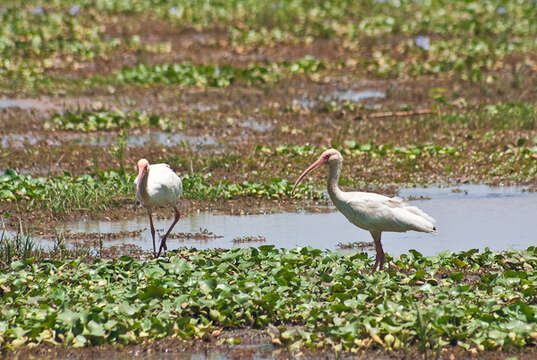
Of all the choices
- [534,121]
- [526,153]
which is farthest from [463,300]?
[534,121]

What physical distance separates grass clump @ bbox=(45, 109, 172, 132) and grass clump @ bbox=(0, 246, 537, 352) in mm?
7635

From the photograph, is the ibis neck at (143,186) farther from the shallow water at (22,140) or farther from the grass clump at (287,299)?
the shallow water at (22,140)

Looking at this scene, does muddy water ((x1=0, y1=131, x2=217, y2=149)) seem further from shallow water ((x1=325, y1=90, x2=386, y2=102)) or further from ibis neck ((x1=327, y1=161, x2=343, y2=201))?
ibis neck ((x1=327, y1=161, x2=343, y2=201))

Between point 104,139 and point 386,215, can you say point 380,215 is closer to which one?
point 386,215

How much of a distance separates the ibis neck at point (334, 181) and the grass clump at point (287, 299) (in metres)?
0.56

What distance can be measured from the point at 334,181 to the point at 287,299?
176 centimetres

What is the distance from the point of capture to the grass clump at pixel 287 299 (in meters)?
7.06

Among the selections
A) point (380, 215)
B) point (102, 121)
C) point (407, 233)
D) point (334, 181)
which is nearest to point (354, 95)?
point (102, 121)

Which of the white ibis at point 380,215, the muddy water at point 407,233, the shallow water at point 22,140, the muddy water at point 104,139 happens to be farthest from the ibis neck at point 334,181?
the shallow water at point 22,140

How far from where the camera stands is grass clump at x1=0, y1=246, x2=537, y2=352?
7.06 m

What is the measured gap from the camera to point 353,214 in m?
8.88

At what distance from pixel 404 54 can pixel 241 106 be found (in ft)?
18.7

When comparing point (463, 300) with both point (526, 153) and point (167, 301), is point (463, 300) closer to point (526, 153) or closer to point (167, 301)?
point (167, 301)

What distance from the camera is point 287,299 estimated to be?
776 centimetres
